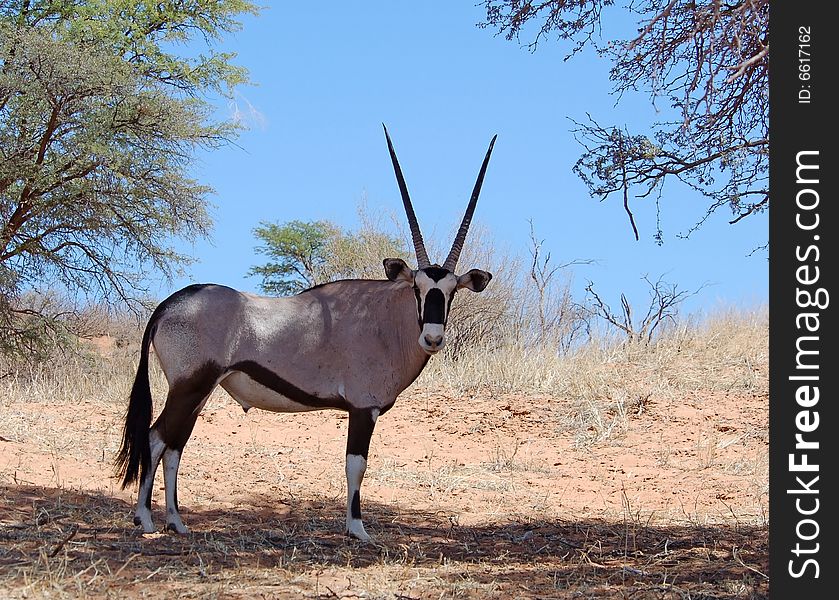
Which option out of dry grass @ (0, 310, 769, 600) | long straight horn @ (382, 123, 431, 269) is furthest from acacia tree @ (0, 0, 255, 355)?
long straight horn @ (382, 123, 431, 269)

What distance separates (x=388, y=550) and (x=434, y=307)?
161cm

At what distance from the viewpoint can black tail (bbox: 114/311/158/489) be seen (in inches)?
275

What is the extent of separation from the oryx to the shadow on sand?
54 cm

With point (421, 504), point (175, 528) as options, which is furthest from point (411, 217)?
point (421, 504)

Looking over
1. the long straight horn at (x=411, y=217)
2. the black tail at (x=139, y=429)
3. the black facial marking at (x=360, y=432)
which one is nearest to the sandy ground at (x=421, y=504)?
the black tail at (x=139, y=429)

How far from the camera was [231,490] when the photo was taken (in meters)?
9.52

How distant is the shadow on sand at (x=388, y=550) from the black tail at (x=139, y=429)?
0.44 meters

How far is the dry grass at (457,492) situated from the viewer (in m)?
5.59

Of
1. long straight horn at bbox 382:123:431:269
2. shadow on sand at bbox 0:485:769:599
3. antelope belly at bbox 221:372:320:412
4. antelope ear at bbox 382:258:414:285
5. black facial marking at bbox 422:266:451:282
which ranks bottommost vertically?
shadow on sand at bbox 0:485:769:599

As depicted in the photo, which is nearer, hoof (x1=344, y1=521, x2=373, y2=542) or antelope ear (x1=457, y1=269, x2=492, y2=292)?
hoof (x1=344, y1=521, x2=373, y2=542)
